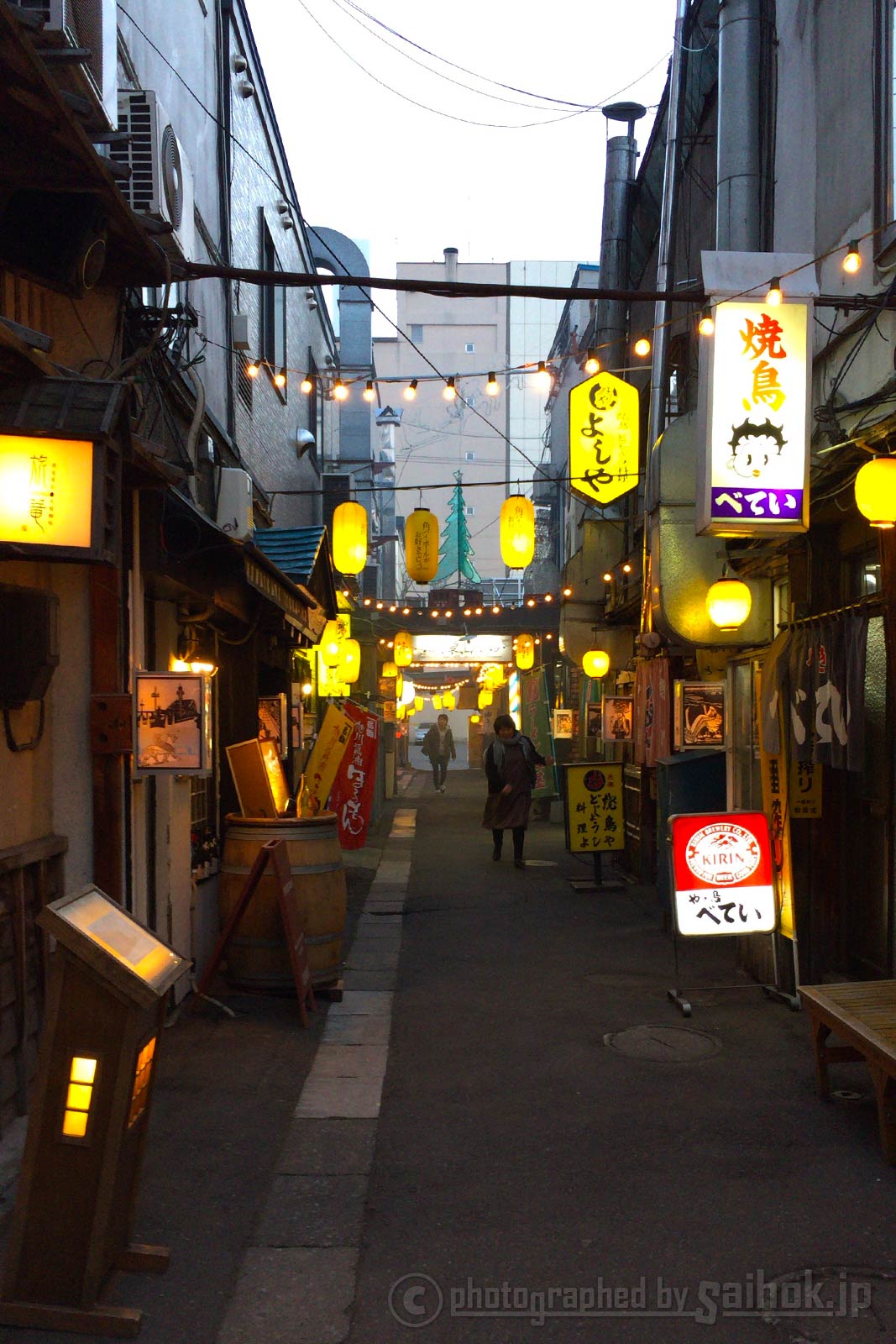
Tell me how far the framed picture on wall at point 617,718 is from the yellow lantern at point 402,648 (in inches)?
631

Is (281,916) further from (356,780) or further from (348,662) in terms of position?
(348,662)

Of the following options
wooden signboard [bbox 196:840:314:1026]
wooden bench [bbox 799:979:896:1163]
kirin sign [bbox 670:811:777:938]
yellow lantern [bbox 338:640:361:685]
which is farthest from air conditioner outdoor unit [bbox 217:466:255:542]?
yellow lantern [bbox 338:640:361:685]

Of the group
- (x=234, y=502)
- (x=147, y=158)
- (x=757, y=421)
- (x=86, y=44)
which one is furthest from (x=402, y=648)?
(x=86, y=44)

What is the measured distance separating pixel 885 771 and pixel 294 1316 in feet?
21.2

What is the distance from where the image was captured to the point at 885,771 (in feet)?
30.2

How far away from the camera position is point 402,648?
109ft

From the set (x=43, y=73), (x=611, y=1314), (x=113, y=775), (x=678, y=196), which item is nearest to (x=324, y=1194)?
(x=611, y=1314)

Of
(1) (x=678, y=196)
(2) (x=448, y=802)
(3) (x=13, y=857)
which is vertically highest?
(1) (x=678, y=196)

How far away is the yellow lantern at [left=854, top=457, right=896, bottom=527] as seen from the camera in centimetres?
723

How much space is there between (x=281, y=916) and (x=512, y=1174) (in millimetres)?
3519

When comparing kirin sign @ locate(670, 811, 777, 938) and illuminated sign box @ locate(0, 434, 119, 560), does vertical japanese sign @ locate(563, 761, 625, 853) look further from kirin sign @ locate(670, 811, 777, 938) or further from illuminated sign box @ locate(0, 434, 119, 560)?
illuminated sign box @ locate(0, 434, 119, 560)

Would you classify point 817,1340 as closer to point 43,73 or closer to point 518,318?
point 43,73

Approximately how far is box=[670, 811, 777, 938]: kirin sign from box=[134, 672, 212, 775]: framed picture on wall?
3.87m

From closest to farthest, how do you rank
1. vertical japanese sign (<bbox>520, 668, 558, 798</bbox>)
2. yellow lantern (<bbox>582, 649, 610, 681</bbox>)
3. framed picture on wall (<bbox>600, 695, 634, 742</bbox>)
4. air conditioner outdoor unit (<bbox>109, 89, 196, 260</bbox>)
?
air conditioner outdoor unit (<bbox>109, 89, 196, 260</bbox>)
framed picture on wall (<bbox>600, 695, 634, 742</bbox>)
yellow lantern (<bbox>582, 649, 610, 681</bbox>)
vertical japanese sign (<bbox>520, 668, 558, 798</bbox>)
